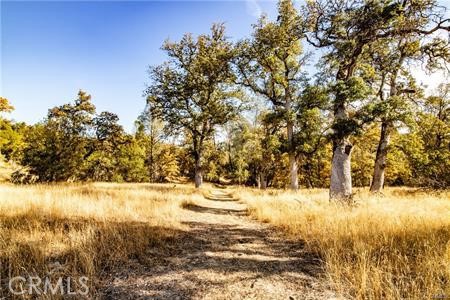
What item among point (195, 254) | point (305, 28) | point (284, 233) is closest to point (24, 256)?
point (195, 254)

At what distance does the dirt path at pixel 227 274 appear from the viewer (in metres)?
3.11

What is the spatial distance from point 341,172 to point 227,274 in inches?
279

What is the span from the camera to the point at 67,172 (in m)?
21.3

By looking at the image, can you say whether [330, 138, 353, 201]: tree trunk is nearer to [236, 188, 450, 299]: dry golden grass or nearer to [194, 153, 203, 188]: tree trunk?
[236, 188, 450, 299]: dry golden grass

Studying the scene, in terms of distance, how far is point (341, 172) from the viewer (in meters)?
9.20

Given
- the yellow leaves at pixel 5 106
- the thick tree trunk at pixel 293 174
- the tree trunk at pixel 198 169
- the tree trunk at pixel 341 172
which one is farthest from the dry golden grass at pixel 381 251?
the yellow leaves at pixel 5 106

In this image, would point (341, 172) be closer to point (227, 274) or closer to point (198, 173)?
point (227, 274)

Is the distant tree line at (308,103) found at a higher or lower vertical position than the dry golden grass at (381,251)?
higher

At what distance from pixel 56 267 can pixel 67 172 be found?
836 inches

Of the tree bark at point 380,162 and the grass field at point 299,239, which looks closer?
the grass field at point 299,239

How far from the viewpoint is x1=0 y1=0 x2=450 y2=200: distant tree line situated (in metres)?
8.36

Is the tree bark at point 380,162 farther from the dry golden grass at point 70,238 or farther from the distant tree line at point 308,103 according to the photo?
the dry golden grass at point 70,238

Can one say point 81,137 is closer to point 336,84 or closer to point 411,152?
point 336,84

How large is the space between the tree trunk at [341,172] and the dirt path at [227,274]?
4412 mm
